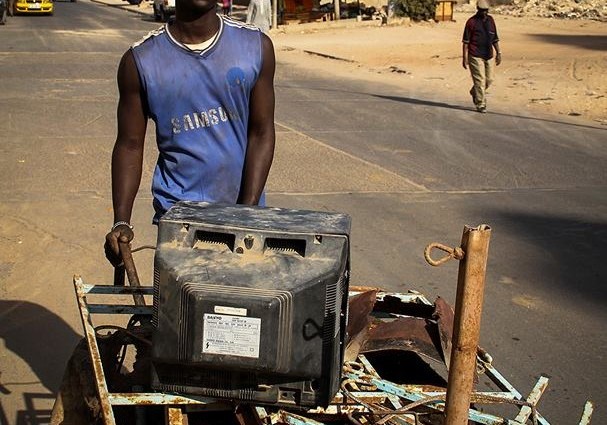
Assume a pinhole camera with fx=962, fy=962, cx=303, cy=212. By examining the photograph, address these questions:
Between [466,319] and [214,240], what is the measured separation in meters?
0.76

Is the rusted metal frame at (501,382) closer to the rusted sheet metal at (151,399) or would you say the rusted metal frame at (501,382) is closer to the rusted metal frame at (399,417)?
the rusted metal frame at (399,417)

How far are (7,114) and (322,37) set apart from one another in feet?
66.1

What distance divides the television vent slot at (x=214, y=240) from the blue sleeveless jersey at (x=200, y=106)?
2.91 ft

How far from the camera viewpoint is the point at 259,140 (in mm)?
3723

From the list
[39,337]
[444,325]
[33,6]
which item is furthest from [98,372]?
[33,6]

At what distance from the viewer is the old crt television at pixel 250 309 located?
2592 millimetres

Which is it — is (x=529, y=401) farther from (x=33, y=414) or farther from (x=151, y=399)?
(x=33, y=414)

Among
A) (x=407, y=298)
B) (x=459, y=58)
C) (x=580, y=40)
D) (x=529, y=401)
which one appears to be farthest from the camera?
(x=580, y=40)

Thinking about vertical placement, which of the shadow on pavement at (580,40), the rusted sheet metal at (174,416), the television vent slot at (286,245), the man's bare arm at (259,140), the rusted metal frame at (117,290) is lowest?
the shadow on pavement at (580,40)

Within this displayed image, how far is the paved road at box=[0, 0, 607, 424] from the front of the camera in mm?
5707

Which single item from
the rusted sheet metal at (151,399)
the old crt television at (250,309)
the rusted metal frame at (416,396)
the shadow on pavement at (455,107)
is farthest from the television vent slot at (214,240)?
the shadow on pavement at (455,107)

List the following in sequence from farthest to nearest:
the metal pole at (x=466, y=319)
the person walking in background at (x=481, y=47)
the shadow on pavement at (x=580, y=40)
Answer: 1. the shadow on pavement at (x=580, y=40)
2. the person walking in background at (x=481, y=47)
3. the metal pole at (x=466, y=319)

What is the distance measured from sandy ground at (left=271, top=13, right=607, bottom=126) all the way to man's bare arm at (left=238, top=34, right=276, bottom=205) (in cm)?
1250

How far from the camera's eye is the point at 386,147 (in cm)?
1233
